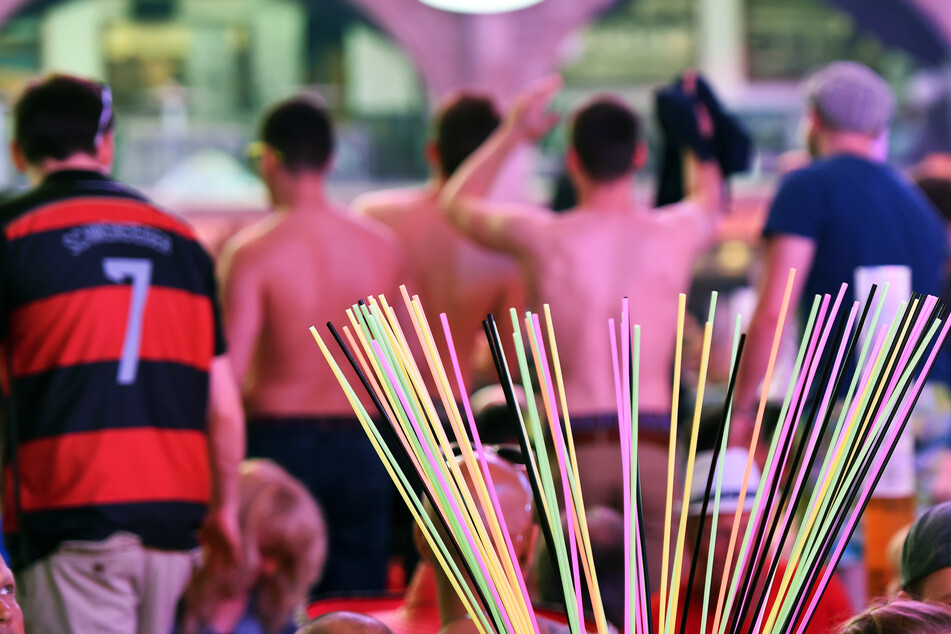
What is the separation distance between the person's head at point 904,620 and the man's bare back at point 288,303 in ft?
6.34

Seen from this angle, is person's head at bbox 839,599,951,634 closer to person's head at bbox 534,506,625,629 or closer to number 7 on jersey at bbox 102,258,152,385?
person's head at bbox 534,506,625,629

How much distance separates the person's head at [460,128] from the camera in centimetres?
337

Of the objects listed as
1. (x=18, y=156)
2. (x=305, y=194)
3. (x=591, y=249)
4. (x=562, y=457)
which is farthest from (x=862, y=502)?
(x=305, y=194)

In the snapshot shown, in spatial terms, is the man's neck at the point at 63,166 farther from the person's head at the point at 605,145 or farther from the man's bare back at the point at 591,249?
the person's head at the point at 605,145

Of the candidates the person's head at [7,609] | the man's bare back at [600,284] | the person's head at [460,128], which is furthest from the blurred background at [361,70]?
the person's head at [7,609]

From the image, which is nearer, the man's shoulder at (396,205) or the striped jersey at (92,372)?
the striped jersey at (92,372)

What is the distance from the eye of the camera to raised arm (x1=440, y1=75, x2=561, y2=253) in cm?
288

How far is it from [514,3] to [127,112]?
13.8 feet

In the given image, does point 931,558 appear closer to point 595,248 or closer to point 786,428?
point 786,428

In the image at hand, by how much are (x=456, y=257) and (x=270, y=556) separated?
3.74 feet

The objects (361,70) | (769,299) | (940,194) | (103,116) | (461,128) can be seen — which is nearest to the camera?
(103,116)

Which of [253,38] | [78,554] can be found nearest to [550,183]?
[253,38]

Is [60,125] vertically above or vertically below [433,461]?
above

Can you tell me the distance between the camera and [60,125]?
2244 millimetres
